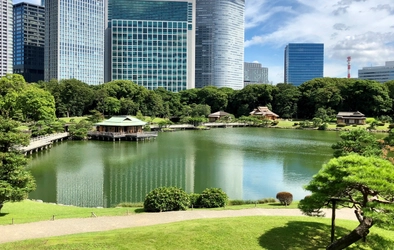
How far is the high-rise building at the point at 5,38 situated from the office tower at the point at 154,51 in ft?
121

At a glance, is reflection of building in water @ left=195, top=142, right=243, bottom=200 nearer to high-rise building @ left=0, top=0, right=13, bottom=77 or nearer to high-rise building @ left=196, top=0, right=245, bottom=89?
high-rise building @ left=0, top=0, right=13, bottom=77

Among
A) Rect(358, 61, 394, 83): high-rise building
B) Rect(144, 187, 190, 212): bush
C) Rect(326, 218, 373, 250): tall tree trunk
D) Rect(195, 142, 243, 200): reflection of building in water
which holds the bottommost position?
Rect(195, 142, 243, 200): reflection of building in water

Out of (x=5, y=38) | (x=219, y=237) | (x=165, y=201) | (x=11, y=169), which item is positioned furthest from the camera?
(x=5, y=38)

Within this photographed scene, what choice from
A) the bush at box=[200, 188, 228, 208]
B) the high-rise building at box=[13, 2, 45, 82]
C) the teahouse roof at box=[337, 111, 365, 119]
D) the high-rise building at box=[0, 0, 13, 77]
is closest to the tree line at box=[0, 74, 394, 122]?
the teahouse roof at box=[337, 111, 365, 119]

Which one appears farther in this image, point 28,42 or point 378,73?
point 378,73

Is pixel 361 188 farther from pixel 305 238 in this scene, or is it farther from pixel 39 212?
pixel 39 212

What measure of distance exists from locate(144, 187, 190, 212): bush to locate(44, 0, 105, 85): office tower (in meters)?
102

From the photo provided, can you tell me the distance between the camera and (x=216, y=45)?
14775cm

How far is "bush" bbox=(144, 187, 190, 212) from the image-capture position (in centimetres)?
1490

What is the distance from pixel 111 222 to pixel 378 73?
7090 inches

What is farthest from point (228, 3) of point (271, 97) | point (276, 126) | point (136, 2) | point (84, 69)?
point (276, 126)

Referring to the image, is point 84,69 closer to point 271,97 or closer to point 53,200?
point 271,97

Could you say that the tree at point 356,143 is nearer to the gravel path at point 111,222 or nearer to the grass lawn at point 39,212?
the gravel path at point 111,222

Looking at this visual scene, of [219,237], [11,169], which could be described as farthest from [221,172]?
[219,237]
